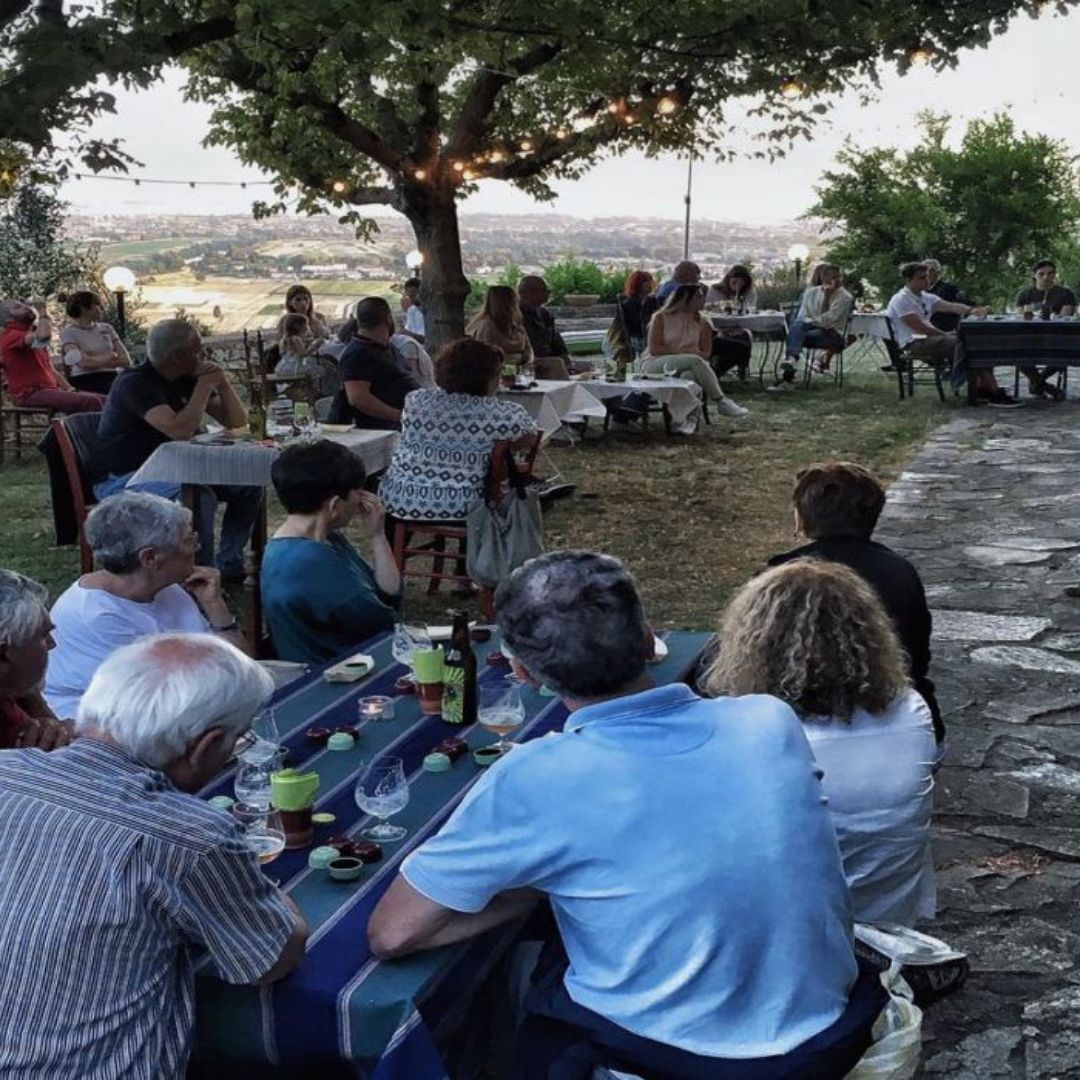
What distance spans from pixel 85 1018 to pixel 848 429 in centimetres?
967

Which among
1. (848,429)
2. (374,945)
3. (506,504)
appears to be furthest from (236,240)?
(374,945)

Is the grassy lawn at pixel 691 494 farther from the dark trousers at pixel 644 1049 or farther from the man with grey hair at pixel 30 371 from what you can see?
the dark trousers at pixel 644 1049

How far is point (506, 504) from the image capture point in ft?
17.8

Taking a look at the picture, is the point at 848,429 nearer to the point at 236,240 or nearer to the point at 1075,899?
the point at 1075,899

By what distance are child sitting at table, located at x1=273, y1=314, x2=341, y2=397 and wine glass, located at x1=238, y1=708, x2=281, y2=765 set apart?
23.6ft

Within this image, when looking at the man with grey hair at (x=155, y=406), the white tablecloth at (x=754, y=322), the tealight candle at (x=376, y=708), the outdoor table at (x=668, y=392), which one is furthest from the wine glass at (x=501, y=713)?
the white tablecloth at (x=754, y=322)

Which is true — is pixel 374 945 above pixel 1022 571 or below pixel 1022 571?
above

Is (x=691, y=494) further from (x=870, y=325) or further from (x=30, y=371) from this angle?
(x=870, y=325)

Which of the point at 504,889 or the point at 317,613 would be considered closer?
the point at 504,889

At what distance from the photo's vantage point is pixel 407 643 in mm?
3205

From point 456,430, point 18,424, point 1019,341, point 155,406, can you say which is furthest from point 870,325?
point 155,406

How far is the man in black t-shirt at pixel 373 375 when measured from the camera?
673 centimetres

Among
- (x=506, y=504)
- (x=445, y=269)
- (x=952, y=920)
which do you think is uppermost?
(x=445, y=269)

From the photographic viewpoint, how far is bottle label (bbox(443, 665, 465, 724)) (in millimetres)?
2775
